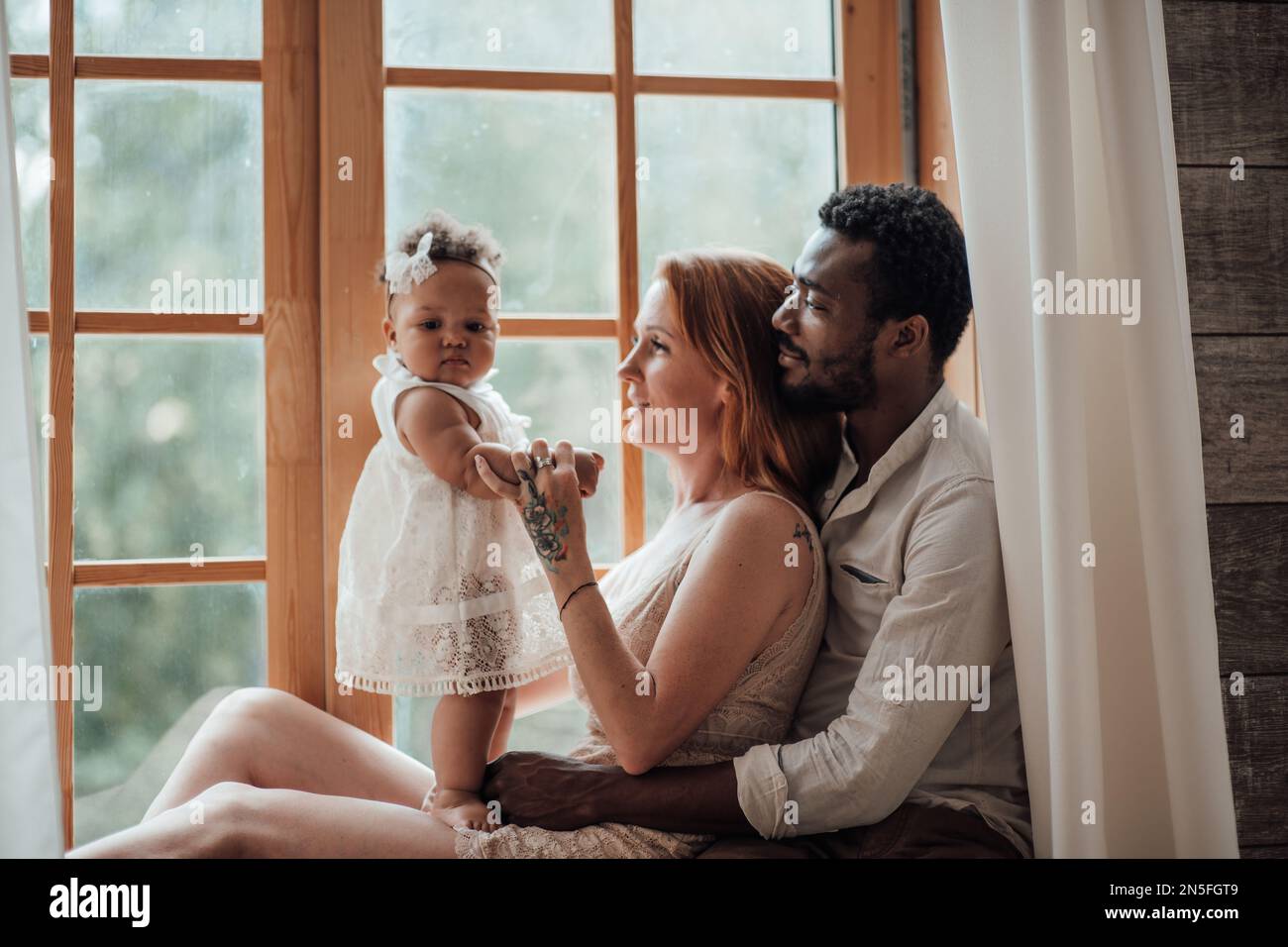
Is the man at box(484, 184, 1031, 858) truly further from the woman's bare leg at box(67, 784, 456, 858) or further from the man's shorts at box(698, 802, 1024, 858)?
the woman's bare leg at box(67, 784, 456, 858)

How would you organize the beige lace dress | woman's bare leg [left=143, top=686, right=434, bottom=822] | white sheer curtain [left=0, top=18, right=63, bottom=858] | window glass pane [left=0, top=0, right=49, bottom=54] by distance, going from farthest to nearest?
window glass pane [left=0, top=0, right=49, bottom=54] < woman's bare leg [left=143, top=686, right=434, bottom=822] < the beige lace dress < white sheer curtain [left=0, top=18, right=63, bottom=858]

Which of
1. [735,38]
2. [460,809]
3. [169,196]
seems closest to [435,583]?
[460,809]

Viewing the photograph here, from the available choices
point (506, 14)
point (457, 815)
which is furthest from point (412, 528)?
point (506, 14)

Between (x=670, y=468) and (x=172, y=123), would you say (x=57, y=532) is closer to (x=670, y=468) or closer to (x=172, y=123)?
(x=172, y=123)

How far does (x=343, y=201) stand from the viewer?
1569 mm

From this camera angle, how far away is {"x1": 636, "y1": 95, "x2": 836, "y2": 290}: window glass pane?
1.69 meters

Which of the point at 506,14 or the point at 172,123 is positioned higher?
the point at 506,14

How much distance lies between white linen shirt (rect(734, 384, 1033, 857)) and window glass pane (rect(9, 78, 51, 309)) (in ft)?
4.32

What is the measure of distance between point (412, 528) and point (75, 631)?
621mm

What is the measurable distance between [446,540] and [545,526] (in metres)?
0.18

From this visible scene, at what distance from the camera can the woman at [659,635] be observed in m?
1.22

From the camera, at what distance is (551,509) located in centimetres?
129

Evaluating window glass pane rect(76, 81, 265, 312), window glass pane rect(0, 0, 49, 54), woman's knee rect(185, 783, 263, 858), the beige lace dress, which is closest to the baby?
the beige lace dress

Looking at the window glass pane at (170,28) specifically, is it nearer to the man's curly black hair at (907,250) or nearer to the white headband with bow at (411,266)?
the white headband with bow at (411,266)
